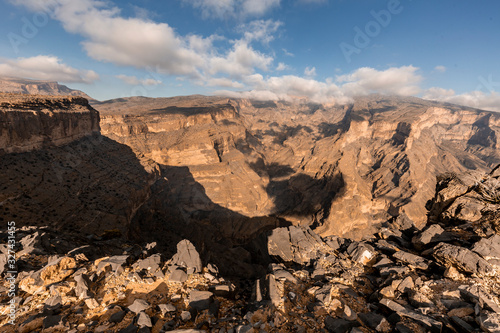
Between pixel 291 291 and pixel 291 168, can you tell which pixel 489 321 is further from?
pixel 291 168

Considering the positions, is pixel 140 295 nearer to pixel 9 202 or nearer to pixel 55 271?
pixel 55 271

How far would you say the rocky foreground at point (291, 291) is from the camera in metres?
7.45

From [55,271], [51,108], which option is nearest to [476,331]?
[55,271]

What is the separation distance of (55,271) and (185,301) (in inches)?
261

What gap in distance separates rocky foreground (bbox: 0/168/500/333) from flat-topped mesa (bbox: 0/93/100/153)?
90.6 ft

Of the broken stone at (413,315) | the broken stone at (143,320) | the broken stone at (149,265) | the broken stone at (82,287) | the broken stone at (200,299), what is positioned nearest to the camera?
the broken stone at (413,315)

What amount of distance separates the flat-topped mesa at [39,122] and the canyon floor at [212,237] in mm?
234

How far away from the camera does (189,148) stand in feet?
252

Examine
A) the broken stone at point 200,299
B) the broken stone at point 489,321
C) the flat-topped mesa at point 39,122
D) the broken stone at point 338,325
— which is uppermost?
the flat-topped mesa at point 39,122

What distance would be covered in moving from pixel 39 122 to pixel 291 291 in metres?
49.2

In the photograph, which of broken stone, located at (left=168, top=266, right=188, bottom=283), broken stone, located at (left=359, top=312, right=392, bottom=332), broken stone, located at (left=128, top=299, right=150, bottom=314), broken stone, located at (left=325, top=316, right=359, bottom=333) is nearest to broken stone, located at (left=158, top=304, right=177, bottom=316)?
broken stone, located at (left=128, top=299, right=150, bottom=314)

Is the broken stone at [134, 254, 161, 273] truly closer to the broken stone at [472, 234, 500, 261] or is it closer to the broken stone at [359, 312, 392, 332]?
the broken stone at [359, 312, 392, 332]

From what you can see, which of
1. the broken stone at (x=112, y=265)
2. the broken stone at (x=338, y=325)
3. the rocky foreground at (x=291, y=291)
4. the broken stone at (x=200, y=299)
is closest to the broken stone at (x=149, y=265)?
the rocky foreground at (x=291, y=291)

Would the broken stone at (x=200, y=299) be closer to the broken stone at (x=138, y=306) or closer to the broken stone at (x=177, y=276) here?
the broken stone at (x=177, y=276)
